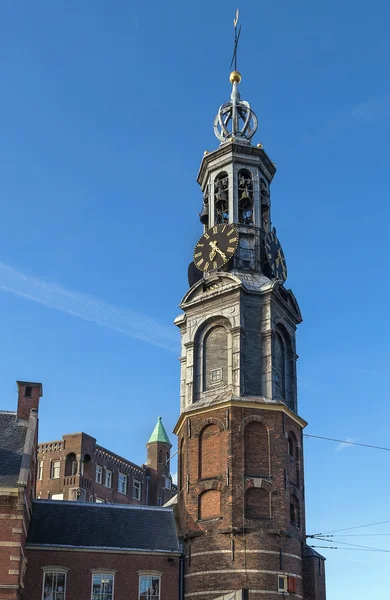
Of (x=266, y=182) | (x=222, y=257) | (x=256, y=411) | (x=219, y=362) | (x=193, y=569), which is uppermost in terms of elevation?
(x=266, y=182)

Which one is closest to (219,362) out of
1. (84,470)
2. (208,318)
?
(208,318)

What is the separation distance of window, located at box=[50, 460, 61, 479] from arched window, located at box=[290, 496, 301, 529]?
3921 centimetres

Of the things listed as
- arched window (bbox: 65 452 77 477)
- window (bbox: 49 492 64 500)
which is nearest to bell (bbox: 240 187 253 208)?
arched window (bbox: 65 452 77 477)

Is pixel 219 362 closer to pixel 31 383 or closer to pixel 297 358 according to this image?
pixel 297 358

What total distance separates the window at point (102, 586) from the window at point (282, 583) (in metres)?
8.48

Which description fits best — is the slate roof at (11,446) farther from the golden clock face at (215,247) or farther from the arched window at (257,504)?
the golden clock face at (215,247)

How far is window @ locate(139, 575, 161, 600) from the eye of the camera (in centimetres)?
4181

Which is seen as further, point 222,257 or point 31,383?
point 222,257

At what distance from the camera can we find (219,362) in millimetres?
46594

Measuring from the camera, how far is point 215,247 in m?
49.8

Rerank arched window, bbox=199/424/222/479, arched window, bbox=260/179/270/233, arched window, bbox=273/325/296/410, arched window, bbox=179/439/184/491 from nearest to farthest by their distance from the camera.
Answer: arched window, bbox=199/424/222/479
arched window, bbox=179/439/184/491
arched window, bbox=273/325/296/410
arched window, bbox=260/179/270/233

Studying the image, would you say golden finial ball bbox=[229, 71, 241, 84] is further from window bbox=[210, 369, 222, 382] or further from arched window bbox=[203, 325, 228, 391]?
window bbox=[210, 369, 222, 382]

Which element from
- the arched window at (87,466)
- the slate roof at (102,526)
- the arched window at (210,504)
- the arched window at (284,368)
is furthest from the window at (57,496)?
the arched window at (210,504)

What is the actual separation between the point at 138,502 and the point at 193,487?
152ft
